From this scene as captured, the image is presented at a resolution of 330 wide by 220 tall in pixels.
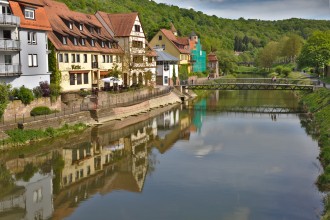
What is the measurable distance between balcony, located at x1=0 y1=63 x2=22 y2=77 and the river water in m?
7.48

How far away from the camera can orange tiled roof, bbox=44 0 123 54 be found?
45.9 metres

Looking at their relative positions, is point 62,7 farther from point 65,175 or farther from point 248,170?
point 248,170

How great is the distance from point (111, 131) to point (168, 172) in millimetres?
14704

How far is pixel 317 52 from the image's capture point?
301 ft

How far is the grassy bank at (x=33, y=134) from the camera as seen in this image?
3123 cm

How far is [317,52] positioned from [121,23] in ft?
169

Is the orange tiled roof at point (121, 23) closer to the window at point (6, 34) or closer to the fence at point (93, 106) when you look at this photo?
the fence at point (93, 106)

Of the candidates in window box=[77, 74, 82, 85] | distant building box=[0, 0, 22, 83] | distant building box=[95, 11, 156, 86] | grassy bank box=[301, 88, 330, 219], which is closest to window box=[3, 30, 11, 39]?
distant building box=[0, 0, 22, 83]

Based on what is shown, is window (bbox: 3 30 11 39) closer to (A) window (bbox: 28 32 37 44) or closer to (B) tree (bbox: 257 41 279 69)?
(A) window (bbox: 28 32 37 44)

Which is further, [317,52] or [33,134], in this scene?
[317,52]

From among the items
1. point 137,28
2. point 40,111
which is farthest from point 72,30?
point 40,111

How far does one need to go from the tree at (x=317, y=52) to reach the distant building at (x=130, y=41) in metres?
46.2

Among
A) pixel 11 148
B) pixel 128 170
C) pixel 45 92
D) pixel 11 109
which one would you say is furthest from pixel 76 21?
pixel 128 170

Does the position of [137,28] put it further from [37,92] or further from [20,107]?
[20,107]
